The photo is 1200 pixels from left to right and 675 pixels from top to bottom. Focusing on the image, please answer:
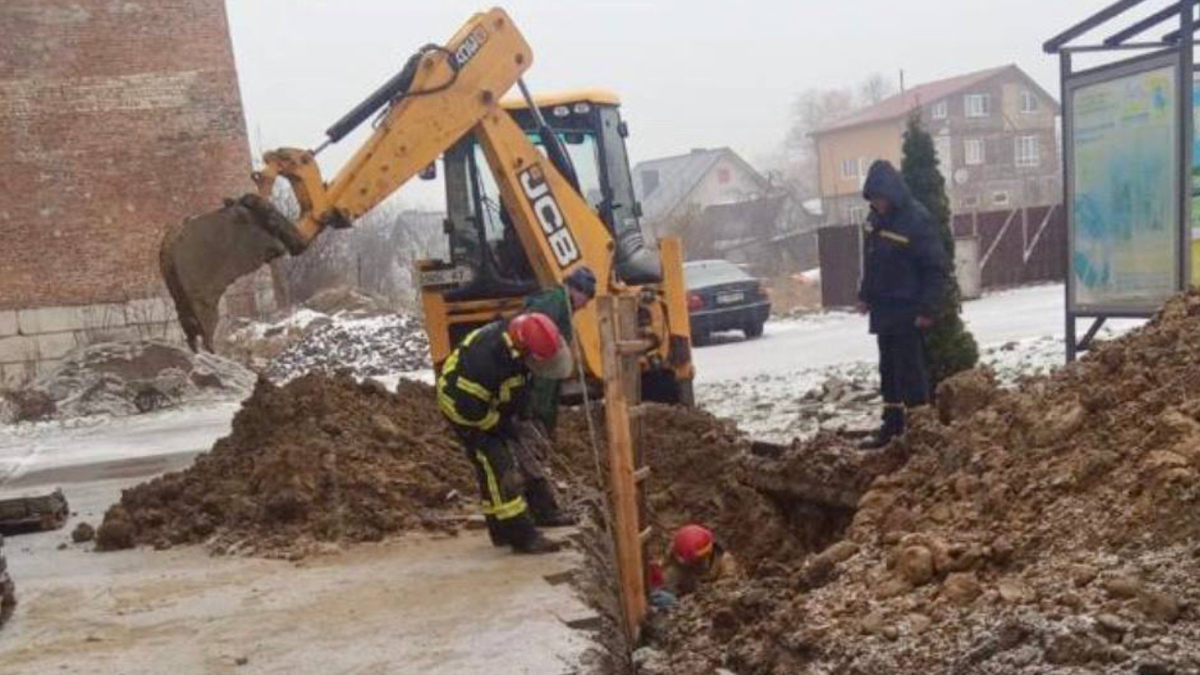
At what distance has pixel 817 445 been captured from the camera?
805 centimetres

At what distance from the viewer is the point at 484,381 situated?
20.5ft

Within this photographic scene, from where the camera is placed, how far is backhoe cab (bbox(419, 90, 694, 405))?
9516 millimetres

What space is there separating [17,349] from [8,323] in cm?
51

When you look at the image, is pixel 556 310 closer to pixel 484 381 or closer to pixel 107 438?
pixel 484 381

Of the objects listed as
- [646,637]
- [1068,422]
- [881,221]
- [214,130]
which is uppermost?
[214,130]

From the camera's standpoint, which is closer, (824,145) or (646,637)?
(646,637)

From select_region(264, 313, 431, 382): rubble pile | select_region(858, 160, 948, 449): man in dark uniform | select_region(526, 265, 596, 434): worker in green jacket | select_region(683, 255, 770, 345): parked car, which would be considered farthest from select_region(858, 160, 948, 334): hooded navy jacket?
select_region(264, 313, 431, 382): rubble pile

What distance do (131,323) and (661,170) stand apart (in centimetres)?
5223

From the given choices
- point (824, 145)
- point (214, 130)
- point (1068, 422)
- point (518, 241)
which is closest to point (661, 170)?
point (824, 145)

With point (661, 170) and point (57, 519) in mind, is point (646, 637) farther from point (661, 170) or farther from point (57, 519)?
point (661, 170)

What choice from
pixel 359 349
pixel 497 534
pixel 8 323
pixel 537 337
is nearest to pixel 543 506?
pixel 497 534

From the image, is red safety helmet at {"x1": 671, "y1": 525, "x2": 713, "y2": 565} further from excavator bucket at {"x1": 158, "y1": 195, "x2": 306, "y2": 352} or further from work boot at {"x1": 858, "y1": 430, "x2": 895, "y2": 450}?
excavator bucket at {"x1": 158, "y1": 195, "x2": 306, "y2": 352}

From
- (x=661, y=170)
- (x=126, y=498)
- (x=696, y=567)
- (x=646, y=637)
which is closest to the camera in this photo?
(x=646, y=637)

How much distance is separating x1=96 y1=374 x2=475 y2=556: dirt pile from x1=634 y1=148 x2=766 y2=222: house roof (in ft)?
196
